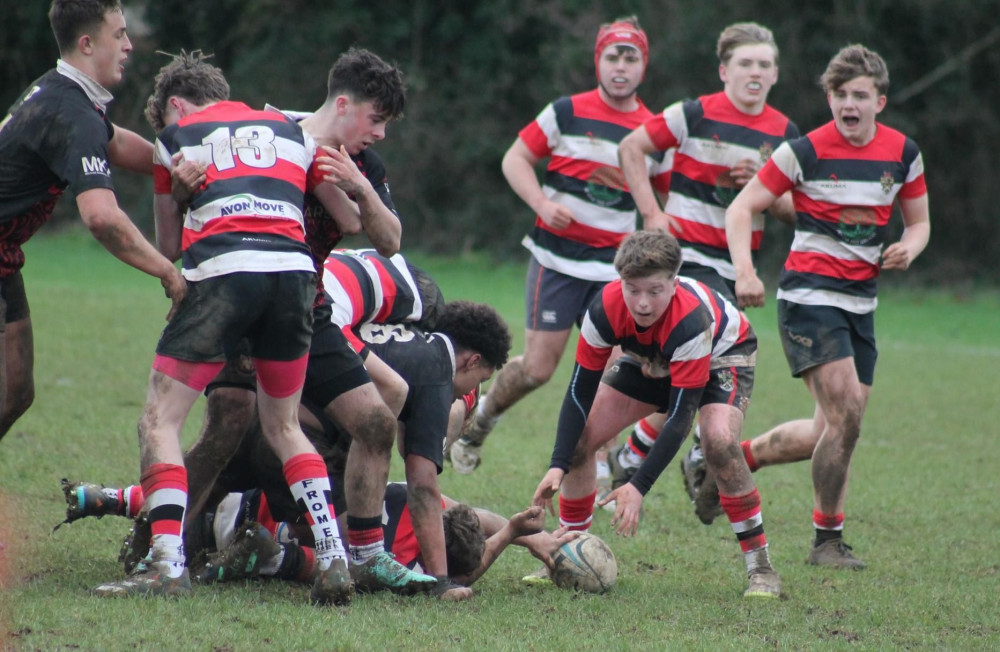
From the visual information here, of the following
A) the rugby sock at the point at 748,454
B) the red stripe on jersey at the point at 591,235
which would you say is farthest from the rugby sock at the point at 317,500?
the red stripe on jersey at the point at 591,235

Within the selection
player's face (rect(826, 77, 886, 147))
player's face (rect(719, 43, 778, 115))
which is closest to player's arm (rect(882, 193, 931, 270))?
player's face (rect(826, 77, 886, 147))

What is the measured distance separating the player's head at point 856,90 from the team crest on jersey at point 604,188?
1.68 m

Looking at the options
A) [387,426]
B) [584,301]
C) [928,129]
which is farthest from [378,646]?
[928,129]

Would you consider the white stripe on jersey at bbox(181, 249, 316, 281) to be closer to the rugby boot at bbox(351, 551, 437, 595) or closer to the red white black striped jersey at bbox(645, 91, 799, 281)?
the rugby boot at bbox(351, 551, 437, 595)

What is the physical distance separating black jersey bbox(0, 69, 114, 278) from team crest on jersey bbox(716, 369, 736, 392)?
2.63 m

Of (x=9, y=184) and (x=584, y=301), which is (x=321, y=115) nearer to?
(x=9, y=184)

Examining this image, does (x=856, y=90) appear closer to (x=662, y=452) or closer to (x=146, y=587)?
(x=662, y=452)

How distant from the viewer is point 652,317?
193 inches

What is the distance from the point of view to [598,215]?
727cm

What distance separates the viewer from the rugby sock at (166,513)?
161 inches

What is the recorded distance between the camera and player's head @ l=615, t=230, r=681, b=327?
4734 millimetres

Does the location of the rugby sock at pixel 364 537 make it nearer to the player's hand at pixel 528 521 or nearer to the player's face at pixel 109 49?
the player's hand at pixel 528 521

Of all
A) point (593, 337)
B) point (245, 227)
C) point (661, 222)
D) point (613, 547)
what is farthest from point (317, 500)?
point (661, 222)

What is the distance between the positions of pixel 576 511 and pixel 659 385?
68 centimetres
